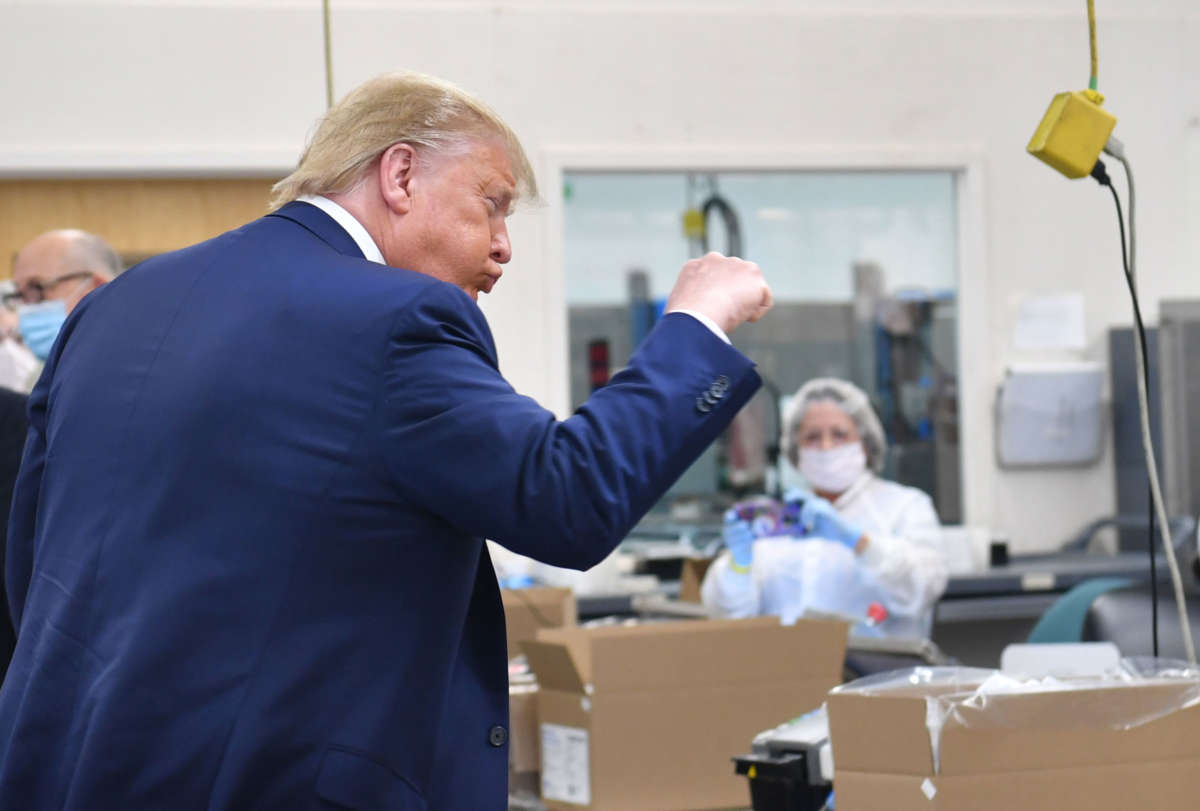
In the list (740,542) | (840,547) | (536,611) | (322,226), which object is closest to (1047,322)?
(840,547)

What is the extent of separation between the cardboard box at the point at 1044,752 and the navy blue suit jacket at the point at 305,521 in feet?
1.22

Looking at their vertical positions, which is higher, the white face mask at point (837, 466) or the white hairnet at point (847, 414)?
the white hairnet at point (847, 414)

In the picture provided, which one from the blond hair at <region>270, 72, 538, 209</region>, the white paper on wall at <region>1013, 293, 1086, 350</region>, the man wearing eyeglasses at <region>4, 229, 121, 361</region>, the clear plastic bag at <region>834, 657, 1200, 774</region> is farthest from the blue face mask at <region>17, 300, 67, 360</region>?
the white paper on wall at <region>1013, 293, 1086, 350</region>

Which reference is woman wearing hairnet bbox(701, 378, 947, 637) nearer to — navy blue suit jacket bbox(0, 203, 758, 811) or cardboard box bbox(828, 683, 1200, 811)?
cardboard box bbox(828, 683, 1200, 811)

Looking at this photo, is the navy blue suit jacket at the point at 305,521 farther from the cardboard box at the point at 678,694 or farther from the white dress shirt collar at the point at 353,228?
the cardboard box at the point at 678,694

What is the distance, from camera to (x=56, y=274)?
8.46 feet

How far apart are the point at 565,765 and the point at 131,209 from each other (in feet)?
8.94

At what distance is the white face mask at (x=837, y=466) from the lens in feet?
10.3

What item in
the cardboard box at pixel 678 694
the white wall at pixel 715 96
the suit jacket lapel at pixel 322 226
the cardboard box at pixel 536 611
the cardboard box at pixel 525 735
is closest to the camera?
the suit jacket lapel at pixel 322 226

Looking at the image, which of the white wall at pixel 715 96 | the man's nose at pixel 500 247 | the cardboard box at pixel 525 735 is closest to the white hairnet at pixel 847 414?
the white wall at pixel 715 96

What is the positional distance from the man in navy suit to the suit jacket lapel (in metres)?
0.02

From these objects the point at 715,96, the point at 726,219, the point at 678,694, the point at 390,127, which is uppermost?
the point at 715,96

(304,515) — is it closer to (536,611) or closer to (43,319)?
(536,611)

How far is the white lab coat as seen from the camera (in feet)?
9.48
